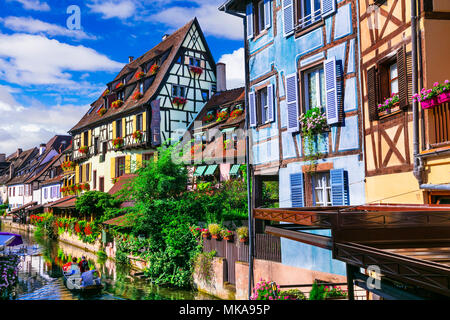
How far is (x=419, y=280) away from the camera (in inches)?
135

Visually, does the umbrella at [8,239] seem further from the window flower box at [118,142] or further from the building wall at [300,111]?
the window flower box at [118,142]

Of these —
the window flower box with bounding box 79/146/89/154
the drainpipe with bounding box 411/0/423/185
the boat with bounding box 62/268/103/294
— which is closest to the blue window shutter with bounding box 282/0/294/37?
the drainpipe with bounding box 411/0/423/185

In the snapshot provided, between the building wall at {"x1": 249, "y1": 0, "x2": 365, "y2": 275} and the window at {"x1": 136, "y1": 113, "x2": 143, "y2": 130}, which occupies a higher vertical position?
the window at {"x1": 136, "y1": 113, "x2": 143, "y2": 130}

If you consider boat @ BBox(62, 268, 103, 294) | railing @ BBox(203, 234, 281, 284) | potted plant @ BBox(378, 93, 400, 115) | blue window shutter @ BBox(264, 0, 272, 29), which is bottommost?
boat @ BBox(62, 268, 103, 294)

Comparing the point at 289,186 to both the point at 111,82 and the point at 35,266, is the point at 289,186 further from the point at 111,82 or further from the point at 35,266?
the point at 111,82

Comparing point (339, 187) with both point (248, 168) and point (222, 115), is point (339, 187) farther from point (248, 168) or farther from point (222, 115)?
point (222, 115)

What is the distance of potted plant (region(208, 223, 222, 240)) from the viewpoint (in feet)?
44.3

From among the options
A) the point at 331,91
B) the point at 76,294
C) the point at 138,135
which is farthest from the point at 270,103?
the point at 138,135

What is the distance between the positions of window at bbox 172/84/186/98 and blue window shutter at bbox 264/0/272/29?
529 inches

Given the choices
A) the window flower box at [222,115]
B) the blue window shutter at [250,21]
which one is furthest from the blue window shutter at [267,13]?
the window flower box at [222,115]

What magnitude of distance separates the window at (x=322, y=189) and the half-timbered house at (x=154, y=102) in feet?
46.8

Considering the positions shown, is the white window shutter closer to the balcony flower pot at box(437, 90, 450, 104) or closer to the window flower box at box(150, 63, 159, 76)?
the balcony flower pot at box(437, 90, 450, 104)
